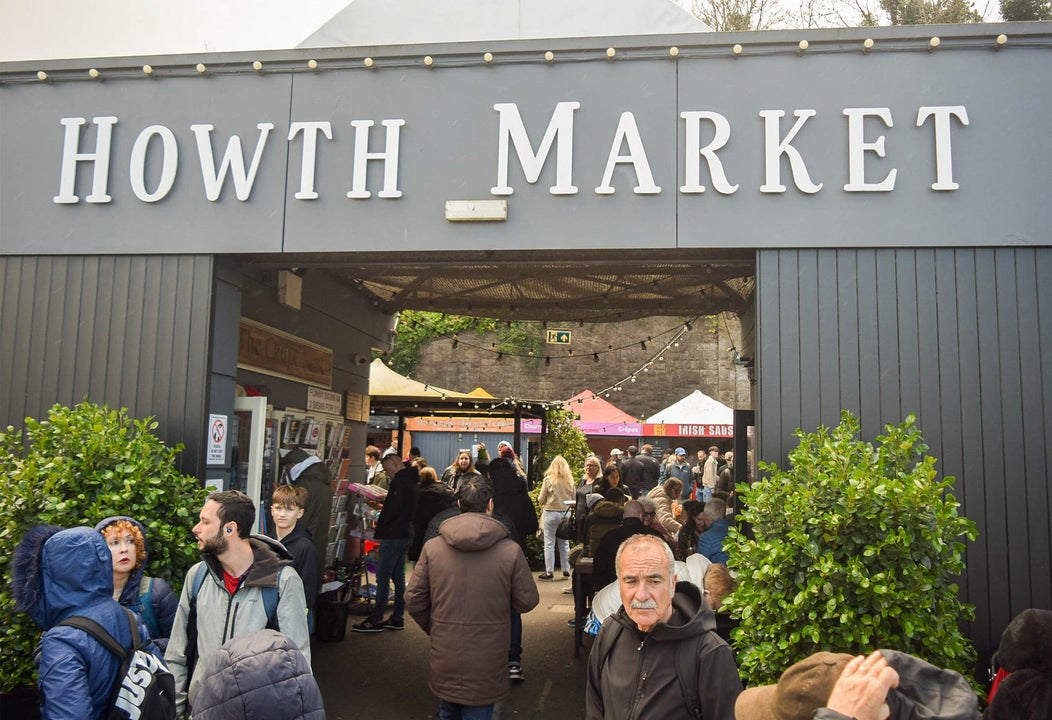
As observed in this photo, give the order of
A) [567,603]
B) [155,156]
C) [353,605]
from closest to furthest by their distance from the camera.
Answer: [155,156]
[353,605]
[567,603]

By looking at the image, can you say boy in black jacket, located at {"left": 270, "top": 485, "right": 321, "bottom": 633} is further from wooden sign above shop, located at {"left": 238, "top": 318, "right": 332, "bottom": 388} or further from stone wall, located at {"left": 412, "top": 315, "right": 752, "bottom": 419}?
stone wall, located at {"left": 412, "top": 315, "right": 752, "bottom": 419}

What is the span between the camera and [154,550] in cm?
507

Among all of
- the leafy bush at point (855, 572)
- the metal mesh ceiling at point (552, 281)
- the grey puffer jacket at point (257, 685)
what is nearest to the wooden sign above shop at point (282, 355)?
the metal mesh ceiling at point (552, 281)

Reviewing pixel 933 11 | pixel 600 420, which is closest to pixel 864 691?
pixel 933 11

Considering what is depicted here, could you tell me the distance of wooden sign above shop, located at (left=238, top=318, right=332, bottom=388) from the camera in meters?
7.07

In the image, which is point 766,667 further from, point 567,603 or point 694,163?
point 567,603

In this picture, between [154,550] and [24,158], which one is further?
[24,158]

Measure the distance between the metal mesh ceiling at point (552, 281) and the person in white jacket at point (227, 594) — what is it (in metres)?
2.80

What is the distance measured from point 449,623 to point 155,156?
4046 mm

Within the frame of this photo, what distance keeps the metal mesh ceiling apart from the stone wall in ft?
52.2

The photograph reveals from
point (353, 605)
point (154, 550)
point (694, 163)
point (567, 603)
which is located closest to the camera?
point (154, 550)

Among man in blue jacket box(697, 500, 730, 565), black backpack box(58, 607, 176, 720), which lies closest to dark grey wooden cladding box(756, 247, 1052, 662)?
man in blue jacket box(697, 500, 730, 565)

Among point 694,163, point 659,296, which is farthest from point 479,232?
point 659,296

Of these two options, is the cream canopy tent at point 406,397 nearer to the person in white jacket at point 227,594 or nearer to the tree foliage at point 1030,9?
the person in white jacket at point 227,594
